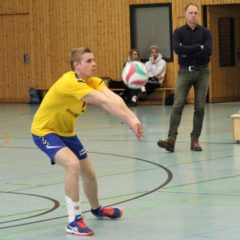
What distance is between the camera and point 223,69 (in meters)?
26.9

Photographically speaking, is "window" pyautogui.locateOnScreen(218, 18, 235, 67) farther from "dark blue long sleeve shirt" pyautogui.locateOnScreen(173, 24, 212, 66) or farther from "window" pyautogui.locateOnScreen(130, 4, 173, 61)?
"dark blue long sleeve shirt" pyautogui.locateOnScreen(173, 24, 212, 66)

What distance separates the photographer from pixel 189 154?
45.4 ft

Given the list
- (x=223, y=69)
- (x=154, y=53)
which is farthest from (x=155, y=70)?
(x=223, y=69)

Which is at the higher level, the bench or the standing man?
the standing man

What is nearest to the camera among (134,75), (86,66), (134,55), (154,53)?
(86,66)

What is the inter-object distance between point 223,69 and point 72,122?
18.8 metres

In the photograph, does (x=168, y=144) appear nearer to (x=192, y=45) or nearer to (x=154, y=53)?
(x=192, y=45)

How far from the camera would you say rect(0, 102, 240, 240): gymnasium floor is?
8164 mm

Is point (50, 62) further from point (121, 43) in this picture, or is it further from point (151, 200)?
point (151, 200)

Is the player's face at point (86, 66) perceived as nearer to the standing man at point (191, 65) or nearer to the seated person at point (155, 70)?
the standing man at point (191, 65)

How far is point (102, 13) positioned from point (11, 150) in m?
13.4

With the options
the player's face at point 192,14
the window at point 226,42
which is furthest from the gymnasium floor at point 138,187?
the window at point 226,42

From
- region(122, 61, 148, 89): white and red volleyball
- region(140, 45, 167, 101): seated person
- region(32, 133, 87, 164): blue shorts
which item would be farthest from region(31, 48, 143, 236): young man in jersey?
region(140, 45, 167, 101): seated person

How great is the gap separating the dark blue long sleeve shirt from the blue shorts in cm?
577
